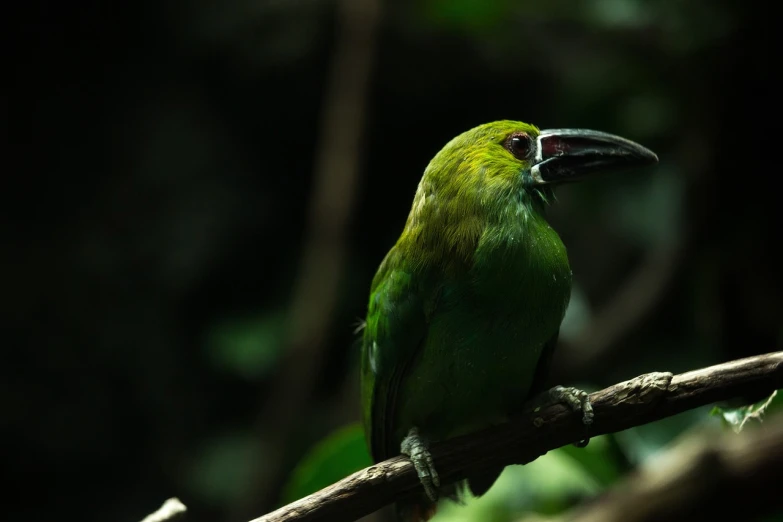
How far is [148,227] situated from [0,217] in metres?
1.45

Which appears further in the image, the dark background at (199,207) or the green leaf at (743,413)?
the dark background at (199,207)

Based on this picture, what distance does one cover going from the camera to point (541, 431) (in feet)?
8.68

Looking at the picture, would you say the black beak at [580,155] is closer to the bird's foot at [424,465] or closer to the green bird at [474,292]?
the green bird at [474,292]

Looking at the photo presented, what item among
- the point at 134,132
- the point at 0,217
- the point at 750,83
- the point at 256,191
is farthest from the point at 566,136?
the point at 0,217

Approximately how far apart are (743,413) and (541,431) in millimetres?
730

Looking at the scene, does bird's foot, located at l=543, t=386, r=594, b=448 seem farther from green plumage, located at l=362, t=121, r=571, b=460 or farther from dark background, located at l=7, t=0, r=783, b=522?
dark background, located at l=7, t=0, r=783, b=522

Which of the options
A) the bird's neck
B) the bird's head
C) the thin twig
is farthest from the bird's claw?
the thin twig

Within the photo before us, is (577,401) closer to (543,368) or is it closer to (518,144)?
(543,368)

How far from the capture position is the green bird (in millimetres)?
2680

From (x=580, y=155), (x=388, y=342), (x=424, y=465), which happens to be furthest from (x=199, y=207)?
(x=424, y=465)

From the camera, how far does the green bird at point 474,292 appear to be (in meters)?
2.68

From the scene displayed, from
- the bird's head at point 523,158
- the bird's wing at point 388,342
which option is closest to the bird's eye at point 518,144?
the bird's head at point 523,158

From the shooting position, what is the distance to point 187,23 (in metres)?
7.98

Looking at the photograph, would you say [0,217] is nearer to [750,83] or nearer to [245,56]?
[245,56]
